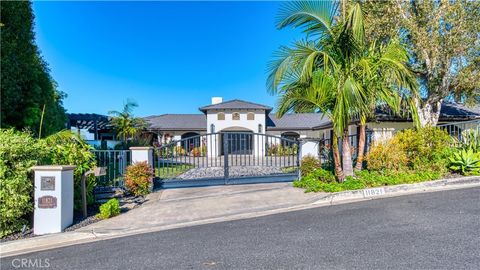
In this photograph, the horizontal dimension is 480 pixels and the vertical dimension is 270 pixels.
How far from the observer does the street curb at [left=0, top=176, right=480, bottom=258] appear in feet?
17.5

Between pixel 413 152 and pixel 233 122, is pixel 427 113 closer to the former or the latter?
pixel 413 152

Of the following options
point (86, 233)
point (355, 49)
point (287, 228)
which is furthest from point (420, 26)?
point (86, 233)

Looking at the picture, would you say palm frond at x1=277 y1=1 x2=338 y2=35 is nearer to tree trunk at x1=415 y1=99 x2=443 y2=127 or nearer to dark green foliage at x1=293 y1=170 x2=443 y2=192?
dark green foliage at x1=293 y1=170 x2=443 y2=192

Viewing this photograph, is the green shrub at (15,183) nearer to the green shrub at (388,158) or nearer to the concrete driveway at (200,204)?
the concrete driveway at (200,204)

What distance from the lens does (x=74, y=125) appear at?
2811cm

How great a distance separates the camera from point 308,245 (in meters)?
4.71

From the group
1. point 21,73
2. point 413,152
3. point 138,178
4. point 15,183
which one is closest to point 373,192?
point 413,152

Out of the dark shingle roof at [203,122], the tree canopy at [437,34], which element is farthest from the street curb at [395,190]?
the dark shingle roof at [203,122]

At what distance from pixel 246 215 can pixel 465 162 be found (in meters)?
6.88

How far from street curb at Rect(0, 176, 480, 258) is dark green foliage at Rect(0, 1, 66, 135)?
18.0 feet

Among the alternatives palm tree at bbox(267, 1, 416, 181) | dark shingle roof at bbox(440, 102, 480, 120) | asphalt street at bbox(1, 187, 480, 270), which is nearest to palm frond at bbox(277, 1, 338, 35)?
palm tree at bbox(267, 1, 416, 181)

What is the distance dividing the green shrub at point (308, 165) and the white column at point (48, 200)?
690 centimetres

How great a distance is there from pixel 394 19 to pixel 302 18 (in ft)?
25.2

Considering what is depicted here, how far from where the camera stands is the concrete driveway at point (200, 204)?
6.43m
